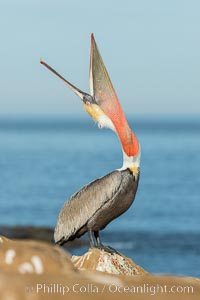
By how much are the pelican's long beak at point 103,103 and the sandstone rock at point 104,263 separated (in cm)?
141

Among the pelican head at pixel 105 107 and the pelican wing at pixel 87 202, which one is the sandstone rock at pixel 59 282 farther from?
the pelican head at pixel 105 107

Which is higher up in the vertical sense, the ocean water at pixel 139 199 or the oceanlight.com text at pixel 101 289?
the oceanlight.com text at pixel 101 289

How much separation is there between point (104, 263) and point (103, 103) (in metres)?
2.34

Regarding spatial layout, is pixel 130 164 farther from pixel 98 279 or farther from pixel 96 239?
pixel 98 279

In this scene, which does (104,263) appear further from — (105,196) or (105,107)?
(105,107)

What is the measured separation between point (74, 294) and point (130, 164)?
626 centimetres

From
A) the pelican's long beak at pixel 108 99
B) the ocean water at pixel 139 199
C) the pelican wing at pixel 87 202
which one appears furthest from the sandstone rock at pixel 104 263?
the ocean water at pixel 139 199

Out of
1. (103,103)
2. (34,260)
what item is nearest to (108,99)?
(103,103)

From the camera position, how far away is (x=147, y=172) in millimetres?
107688

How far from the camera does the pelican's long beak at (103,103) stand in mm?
11367

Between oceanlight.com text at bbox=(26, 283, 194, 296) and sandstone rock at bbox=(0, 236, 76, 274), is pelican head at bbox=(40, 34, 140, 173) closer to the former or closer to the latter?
sandstone rock at bbox=(0, 236, 76, 274)

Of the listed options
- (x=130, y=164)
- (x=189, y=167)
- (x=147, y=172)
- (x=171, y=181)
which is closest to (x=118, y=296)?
(x=130, y=164)

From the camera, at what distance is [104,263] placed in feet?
34.0

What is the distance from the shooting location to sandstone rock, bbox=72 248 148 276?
10.3m
